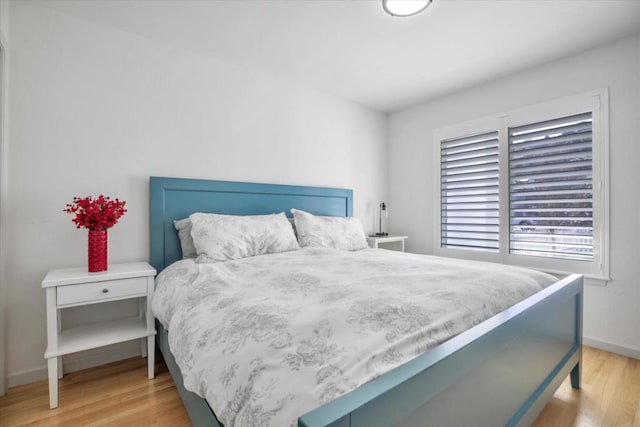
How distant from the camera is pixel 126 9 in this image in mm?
1996

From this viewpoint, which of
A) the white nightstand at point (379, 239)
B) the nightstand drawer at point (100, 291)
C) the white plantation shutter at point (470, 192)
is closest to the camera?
the nightstand drawer at point (100, 291)

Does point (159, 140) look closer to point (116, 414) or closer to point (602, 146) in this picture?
point (116, 414)

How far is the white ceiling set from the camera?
77.5 inches

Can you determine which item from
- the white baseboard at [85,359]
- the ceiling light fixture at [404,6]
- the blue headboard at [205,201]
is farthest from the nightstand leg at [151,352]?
the ceiling light fixture at [404,6]

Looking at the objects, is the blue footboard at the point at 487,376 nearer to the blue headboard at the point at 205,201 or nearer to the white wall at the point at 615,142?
the white wall at the point at 615,142

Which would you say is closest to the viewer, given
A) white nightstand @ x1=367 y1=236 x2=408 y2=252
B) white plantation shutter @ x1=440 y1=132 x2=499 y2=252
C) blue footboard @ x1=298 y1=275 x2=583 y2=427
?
blue footboard @ x1=298 y1=275 x2=583 y2=427

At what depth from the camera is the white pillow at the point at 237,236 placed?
6.91 ft

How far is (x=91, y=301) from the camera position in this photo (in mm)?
1744

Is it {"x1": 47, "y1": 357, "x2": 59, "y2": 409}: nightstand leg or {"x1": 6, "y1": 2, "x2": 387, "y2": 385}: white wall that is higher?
{"x1": 6, "y1": 2, "x2": 387, "y2": 385}: white wall

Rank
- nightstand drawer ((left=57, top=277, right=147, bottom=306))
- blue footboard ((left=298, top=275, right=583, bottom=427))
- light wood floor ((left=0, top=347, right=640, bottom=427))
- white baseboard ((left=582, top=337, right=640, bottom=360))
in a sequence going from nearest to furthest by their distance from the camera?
1. blue footboard ((left=298, top=275, right=583, bottom=427))
2. light wood floor ((left=0, top=347, right=640, bottom=427))
3. nightstand drawer ((left=57, top=277, right=147, bottom=306))
4. white baseboard ((left=582, top=337, right=640, bottom=360))

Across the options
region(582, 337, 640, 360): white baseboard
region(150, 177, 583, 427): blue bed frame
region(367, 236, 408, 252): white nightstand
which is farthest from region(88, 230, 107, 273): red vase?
region(582, 337, 640, 360): white baseboard

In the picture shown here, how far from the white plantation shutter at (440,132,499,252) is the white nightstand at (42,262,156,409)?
294 centimetres

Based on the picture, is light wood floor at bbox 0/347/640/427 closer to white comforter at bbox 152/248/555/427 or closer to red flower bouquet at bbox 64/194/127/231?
white comforter at bbox 152/248/555/427

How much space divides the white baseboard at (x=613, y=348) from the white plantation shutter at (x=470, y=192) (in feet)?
3.20
